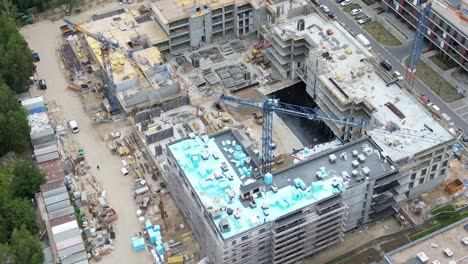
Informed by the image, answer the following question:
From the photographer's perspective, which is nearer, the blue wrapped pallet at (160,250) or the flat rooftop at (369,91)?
the blue wrapped pallet at (160,250)

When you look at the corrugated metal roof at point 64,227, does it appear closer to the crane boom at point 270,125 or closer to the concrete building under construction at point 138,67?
the concrete building under construction at point 138,67

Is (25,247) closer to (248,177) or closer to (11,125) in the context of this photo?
(11,125)

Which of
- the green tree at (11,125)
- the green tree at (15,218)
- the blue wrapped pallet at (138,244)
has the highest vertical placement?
the green tree at (11,125)

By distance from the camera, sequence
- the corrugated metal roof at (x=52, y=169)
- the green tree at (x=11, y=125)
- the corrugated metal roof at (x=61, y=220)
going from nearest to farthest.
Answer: the corrugated metal roof at (x=61, y=220), the corrugated metal roof at (x=52, y=169), the green tree at (x=11, y=125)

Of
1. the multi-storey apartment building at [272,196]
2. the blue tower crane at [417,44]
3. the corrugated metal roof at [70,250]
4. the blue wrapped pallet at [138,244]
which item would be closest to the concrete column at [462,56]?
the blue tower crane at [417,44]

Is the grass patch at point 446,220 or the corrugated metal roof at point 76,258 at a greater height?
the corrugated metal roof at point 76,258

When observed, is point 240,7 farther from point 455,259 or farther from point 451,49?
point 455,259
